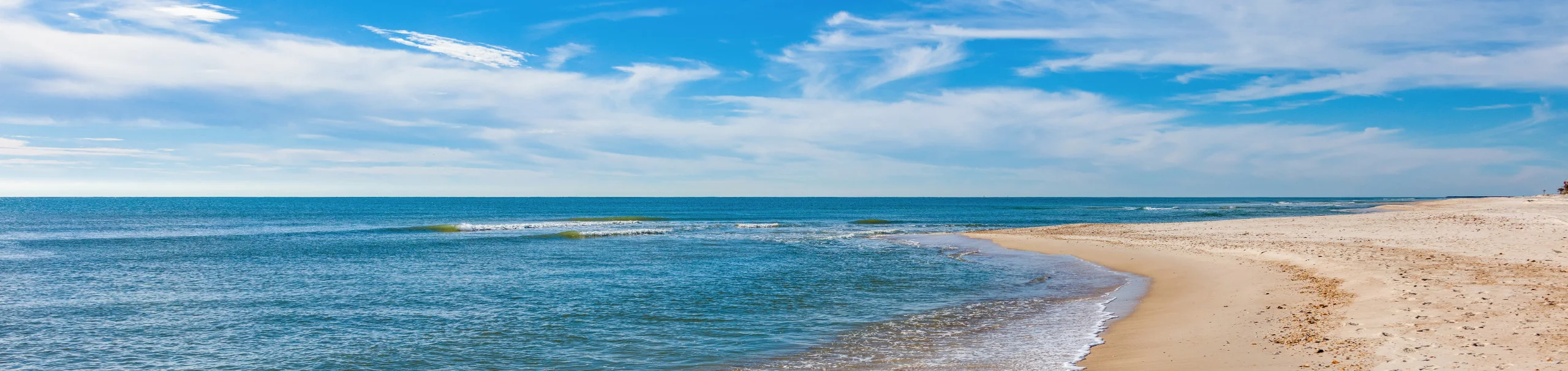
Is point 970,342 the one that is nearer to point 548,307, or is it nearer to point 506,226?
point 548,307

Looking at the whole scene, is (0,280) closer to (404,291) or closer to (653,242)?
(404,291)

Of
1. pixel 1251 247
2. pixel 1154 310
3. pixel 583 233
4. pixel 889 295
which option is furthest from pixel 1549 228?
pixel 583 233

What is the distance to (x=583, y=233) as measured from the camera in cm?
5294

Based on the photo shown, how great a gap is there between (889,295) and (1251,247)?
642 inches

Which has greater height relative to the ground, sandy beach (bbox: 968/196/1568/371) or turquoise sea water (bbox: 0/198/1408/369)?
sandy beach (bbox: 968/196/1568/371)

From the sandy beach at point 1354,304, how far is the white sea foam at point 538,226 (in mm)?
46445

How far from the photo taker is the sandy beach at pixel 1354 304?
396 inches

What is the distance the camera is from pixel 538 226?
217ft

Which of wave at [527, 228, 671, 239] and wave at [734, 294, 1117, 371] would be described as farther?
wave at [527, 228, 671, 239]

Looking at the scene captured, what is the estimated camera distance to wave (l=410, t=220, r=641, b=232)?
60.6m

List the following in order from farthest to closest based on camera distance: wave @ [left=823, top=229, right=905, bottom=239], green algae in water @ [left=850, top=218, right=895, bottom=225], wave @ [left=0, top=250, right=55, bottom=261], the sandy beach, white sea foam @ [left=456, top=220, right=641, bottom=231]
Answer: green algae in water @ [left=850, top=218, right=895, bottom=225] < white sea foam @ [left=456, top=220, right=641, bottom=231] < wave @ [left=823, top=229, right=905, bottom=239] < wave @ [left=0, top=250, right=55, bottom=261] < the sandy beach

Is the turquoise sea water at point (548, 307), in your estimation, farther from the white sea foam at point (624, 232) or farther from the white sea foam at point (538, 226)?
the white sea foam at point (538, 226)

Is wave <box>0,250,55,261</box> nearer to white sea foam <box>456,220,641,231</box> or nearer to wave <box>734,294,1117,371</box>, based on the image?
white sea foam <box>456,220,641,231</box>

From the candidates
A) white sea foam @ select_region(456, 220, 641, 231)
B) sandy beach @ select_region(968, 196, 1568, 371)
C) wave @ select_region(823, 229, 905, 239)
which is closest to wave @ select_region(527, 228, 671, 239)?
white sea foam @ select_region(456, 220, 641, 231)
